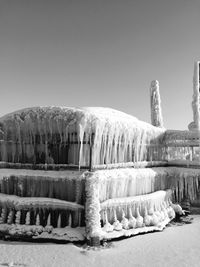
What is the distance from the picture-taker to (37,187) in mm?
9406

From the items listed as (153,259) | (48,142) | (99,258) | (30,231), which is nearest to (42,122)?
(48,142)

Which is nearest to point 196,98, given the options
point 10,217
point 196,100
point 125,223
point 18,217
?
point 196,100

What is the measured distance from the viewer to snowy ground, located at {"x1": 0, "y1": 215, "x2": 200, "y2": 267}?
21.6 feet

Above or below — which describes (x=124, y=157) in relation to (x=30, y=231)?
above

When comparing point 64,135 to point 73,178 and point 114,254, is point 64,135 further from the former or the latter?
point 114,254

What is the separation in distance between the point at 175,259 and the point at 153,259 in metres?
0.69

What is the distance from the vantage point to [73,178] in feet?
29.7

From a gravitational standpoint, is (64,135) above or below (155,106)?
below

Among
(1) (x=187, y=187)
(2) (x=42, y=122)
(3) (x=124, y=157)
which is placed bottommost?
(1) (x=187, y=187)

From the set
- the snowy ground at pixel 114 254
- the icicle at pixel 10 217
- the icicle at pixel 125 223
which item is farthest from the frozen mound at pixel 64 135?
the snowy ground at pixel 114 254

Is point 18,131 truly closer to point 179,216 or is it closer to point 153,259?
point 153,259

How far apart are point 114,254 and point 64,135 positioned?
16.0ft

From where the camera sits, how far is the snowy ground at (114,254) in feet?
21.6

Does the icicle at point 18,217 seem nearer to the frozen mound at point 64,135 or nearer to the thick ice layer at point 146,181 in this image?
the frozen mound at point 64,135
